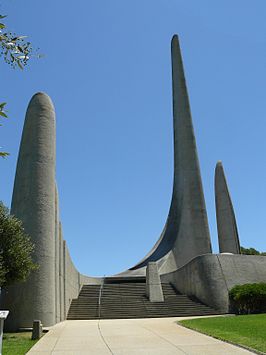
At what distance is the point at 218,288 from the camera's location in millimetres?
19953

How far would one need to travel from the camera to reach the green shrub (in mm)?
17594

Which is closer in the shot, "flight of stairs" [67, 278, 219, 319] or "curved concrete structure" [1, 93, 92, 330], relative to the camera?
"curved concrete structure" [1, 93, 92, 330]

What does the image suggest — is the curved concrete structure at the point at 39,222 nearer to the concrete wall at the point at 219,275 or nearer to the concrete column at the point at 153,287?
the concrete column at the point at 153,287

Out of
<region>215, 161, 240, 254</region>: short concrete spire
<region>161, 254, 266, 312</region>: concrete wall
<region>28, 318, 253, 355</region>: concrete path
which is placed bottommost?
<region>28, 318, 253, 355</region>: concrete path

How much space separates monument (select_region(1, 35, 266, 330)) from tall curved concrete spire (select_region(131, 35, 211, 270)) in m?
0.09

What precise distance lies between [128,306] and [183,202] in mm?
17384

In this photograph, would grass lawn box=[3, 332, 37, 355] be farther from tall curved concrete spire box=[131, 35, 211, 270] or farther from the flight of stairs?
tall curved concrete spire box=[131, 35, 211, 270]

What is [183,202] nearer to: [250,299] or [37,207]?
[250,299]

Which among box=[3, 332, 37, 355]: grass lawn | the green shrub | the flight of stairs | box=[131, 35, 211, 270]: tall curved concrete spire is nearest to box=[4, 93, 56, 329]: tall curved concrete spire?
box=[3, 332, 37, 355]: grass lawn

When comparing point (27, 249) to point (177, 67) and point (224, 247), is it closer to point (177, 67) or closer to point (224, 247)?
point (224, 247)

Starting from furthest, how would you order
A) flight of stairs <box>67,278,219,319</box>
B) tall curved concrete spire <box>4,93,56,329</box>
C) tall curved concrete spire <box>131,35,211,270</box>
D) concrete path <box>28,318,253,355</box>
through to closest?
tall curved concrete spire <box>131,35,211,270</box> < flight of stairs <box>67,278,219,319</box> < tall curved concrete spire <box>4,93,56,329</box> < concrete path <box>28,318,253,355</box>

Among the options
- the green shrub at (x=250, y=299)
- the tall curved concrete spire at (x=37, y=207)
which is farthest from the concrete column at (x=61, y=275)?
the green shrub at (x=250, y=299)

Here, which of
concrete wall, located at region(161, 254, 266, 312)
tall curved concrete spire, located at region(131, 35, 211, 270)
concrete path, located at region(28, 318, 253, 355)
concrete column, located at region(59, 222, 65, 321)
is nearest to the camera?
concrete path, located at region(28, 318, 253, 355)

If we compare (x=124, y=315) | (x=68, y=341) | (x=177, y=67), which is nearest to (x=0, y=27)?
(x=68, y=341)
